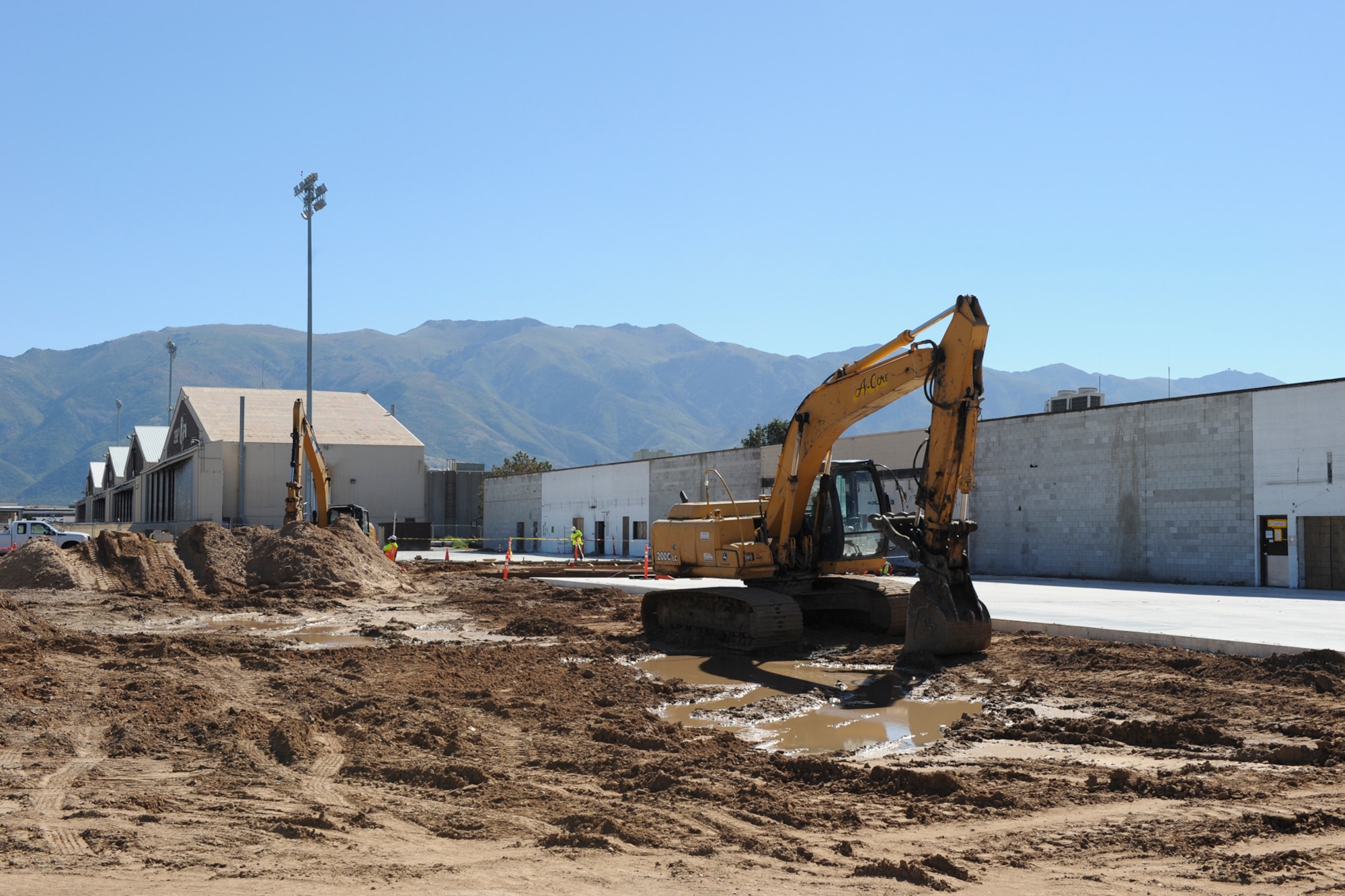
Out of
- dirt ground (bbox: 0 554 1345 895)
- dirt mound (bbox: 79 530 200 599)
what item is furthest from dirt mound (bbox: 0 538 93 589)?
dirt ground (bbox: 0 554 1345 895)

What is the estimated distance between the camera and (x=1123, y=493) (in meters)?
29.3

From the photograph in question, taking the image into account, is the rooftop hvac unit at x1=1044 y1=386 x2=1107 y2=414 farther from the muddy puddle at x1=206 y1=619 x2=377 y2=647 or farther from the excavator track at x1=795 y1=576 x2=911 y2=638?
the muddy puddle at x1=206 y1=619 x2=377 y2=647

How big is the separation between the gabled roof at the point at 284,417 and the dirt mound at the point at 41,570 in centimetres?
4084

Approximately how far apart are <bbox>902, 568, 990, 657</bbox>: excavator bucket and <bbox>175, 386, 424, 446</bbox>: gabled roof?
2278 inches

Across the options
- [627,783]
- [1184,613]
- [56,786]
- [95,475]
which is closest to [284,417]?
[1184,613]

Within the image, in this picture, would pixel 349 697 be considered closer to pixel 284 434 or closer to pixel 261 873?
pixel 261 873

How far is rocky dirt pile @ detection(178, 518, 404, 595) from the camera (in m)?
24.1

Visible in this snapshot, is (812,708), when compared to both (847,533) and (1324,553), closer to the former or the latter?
(847,533)

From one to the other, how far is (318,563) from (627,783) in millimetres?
19414

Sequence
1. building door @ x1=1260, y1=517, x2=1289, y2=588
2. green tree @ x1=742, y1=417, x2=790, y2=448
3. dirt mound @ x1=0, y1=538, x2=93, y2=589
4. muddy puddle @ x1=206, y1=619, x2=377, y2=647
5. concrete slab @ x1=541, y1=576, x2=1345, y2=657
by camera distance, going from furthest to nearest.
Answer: green tree @ x1=742, y1=417, x2=790, y2=448, building door @ x1=1260, y1=517, x2=1289, y2=588, dirt mound @ x1=0, y1=538, x2=93, y2=589, muddy puddle @ x1=206, y1=619, x2=377, y2=647, concrete slab @ x1=541, y1=576, x2=1345, y2=657

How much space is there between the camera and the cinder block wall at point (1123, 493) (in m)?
27.1

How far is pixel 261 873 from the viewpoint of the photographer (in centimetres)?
512

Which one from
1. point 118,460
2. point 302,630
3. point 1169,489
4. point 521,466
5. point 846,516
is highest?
point 118,460

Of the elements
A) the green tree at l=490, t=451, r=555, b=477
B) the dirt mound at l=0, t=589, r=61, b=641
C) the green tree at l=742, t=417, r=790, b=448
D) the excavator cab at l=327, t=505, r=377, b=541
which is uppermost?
the green tree at l=742, t=417, r=790, b=448
